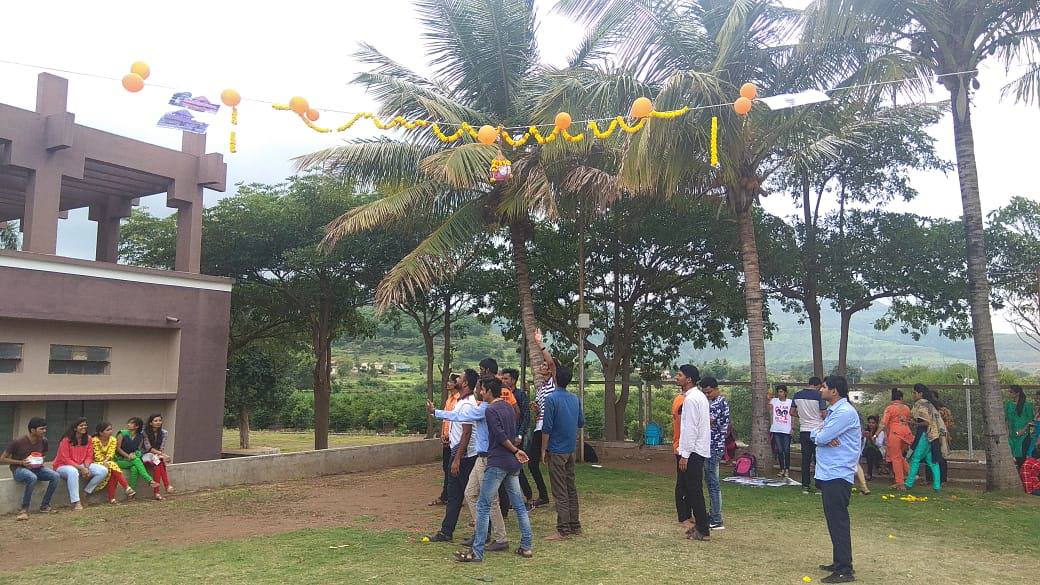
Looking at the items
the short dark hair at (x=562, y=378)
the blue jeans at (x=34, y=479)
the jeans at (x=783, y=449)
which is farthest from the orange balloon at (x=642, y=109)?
the blue jeans at (x=34, y=479)

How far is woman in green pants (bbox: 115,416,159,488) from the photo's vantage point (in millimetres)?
Result: 10695

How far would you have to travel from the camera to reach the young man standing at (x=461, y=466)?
729cm

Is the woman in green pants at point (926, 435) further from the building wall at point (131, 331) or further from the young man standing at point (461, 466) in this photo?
the building wall at point (131, 331)

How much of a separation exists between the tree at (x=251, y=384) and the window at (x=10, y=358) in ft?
30.5

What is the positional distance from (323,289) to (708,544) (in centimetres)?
1300

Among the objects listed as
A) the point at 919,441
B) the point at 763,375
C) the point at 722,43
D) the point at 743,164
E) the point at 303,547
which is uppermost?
the point at 722,43

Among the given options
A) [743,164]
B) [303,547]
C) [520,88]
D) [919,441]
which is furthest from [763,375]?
[303,547]

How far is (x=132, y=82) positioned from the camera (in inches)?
333

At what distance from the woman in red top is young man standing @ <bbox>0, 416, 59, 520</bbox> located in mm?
165

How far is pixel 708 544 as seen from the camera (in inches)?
299

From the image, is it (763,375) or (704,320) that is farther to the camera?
(704,320)

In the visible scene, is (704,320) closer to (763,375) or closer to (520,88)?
(763,375)

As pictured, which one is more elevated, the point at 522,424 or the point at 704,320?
the point at 704,320

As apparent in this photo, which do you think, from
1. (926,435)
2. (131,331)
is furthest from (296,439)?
(926,435)
